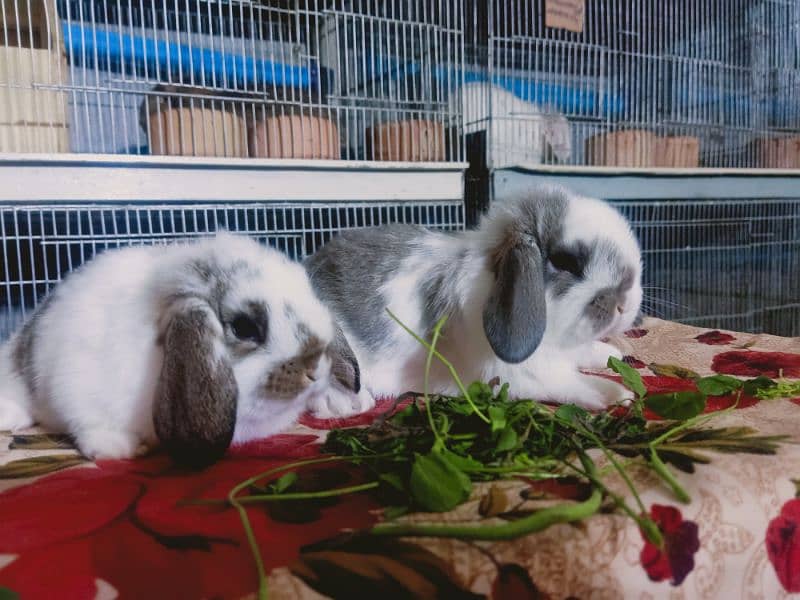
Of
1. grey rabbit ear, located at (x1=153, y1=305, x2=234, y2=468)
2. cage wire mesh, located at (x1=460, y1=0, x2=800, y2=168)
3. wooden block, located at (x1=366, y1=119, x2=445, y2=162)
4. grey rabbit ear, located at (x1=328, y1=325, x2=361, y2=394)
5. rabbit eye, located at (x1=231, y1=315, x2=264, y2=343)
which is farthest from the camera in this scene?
cage wire mesh, located at (x1=460, y1=0, x2=800, y2=168)

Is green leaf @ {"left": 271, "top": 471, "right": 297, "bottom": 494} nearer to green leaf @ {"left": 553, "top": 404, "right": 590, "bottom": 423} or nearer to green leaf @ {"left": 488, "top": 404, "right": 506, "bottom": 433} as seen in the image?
green leaf @ {"left": 488, "top": 404, "right": 506, "bottom": 433}

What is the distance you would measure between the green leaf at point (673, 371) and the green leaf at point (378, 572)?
3.00 ft

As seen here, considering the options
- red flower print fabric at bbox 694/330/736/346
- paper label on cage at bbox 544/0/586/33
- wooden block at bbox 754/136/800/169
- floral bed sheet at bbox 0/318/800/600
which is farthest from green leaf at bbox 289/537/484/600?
wooden block at bbox 754/136/800/169

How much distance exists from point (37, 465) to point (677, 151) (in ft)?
8.08

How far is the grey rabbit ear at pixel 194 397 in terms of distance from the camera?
0.78 m

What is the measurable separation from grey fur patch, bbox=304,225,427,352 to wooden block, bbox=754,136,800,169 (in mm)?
2068

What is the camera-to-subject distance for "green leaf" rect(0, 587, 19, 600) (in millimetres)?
517

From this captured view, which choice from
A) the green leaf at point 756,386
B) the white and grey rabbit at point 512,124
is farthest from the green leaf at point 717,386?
the white and grey rabbit at point 512,124

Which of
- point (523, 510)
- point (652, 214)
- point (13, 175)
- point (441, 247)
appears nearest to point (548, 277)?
point (441, 247)

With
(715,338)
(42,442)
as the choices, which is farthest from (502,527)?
(715,338)

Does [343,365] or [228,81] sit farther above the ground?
[228,81]

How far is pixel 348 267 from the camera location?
134 centimetres

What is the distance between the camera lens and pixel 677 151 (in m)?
2.52

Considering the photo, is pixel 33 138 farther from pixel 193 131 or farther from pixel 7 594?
pixel 7 594
